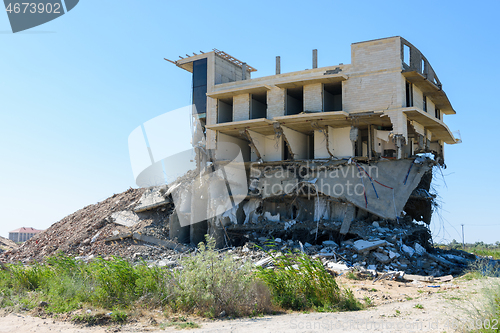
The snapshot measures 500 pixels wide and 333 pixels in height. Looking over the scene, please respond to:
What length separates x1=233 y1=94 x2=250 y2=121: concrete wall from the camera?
72.3 ft

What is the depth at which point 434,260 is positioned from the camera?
16953mm

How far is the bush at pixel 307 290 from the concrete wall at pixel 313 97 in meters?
11.2

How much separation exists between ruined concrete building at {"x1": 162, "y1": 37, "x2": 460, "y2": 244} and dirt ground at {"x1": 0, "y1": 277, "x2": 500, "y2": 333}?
29.3 ft

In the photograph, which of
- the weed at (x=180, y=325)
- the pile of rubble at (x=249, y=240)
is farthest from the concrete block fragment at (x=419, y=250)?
the weed at (x=180, y=325)

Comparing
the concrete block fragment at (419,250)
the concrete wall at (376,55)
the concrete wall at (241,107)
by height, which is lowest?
the concrete block fragment at (419,250)

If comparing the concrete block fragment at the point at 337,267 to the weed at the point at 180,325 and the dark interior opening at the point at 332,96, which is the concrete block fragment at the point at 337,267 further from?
the dark interior opening at the point at 332,96

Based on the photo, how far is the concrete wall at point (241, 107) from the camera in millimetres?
22031

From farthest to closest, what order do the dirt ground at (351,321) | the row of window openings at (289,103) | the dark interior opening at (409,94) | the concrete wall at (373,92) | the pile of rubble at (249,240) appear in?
the row of window openings at (289,103)
the dark interior opening at (409,94)
the concrete wall at (373,92)
the pile of rubble at (249,240)
the dirt ground at (351,321)

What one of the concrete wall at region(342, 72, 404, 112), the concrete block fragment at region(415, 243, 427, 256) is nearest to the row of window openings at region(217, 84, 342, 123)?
the concrete wall at region(342, 72, 404, 112)

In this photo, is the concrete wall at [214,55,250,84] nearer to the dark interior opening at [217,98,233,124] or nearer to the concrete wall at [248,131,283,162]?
the dark interior opening at [217,98,233,124]

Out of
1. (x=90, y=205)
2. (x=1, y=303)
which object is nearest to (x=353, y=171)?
(x=1, y=303)

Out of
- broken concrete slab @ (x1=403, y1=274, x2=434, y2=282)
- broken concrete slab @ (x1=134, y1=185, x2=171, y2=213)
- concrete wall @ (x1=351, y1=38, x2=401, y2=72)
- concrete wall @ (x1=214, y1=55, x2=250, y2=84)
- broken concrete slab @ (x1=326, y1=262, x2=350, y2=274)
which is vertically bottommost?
broken concrete slab @ (x1=403, y1=274, x2=434, y2=282)

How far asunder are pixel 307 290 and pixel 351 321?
196 cm

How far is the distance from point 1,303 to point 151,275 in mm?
4248
